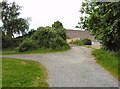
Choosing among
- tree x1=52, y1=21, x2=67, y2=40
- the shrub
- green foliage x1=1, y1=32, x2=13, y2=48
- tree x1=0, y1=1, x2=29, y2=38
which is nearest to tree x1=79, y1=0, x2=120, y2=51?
the shrub

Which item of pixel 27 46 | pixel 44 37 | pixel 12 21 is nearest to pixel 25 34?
pixel 12 21

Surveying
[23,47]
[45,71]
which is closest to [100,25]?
[45,71]

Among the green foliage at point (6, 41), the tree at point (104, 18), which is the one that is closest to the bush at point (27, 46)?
the green foliage at point (6, 41)

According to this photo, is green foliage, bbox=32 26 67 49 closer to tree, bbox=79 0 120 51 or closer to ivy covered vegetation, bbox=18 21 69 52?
ivy covered vegetation, bbox=18 21 69 52

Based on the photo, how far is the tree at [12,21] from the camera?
45.9m

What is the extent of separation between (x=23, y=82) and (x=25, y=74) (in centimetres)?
179

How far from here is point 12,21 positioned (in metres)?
46.4

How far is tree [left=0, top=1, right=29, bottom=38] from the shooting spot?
45.9m

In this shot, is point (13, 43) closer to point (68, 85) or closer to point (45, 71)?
point (45, 71)

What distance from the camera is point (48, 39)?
1248 inches

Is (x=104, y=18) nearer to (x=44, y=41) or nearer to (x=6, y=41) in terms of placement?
(x=44, y=41)

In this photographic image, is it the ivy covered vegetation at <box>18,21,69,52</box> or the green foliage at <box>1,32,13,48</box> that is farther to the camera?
the green foliage at <box>1,32,13,48</box>

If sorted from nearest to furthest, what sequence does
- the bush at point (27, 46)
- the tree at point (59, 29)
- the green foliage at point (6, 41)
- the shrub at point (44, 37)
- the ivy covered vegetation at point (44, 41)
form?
the bush at point (27, 46) → the ivy covered vegetation at point (44, 41) → the shrub at point (44, 37) → the tree at point (59, 29) → the green foliage at point (6, 41)

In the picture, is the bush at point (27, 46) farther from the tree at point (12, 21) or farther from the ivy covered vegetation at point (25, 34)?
the tree at point (12, 21)
